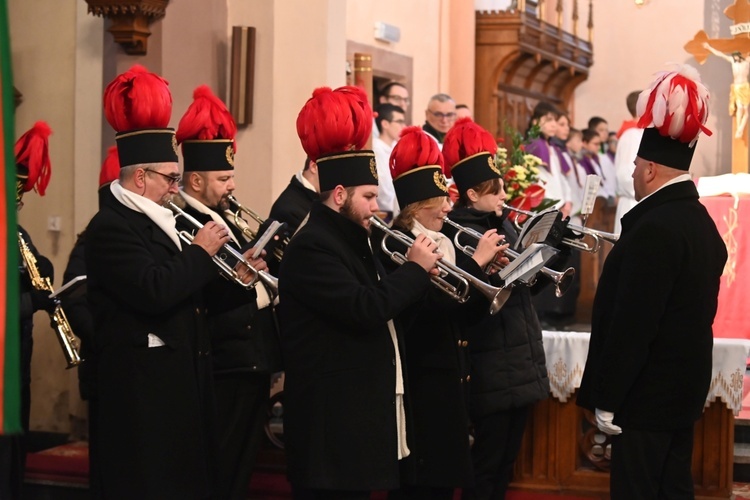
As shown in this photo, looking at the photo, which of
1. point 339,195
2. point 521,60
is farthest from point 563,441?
point 521,60

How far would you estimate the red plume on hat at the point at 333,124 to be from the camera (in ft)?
14.2

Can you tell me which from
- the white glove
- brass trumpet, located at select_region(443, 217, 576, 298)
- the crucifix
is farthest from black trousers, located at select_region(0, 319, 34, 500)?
the crucifix

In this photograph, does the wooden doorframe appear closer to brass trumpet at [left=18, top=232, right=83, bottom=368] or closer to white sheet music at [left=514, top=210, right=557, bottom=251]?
brass trumpet at [left=18, top=232, right=83, bottom=368]

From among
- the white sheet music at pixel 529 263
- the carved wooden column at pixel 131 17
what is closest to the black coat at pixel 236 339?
the white sheet music at pixel 529 263

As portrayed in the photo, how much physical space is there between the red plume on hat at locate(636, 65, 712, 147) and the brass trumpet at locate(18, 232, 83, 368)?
9.18 ft

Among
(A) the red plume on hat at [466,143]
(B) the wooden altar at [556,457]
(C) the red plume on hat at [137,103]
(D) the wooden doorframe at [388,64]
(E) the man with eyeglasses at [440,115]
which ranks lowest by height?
(B) the wooden altar at [556,457]

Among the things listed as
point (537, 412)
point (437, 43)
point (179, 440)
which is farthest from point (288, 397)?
point (437, 43)

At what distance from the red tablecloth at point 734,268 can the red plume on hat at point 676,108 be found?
372cm

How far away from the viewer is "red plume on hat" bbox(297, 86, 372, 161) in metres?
4.34

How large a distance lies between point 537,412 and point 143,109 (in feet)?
7.96

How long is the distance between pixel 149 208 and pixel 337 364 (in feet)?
3.19

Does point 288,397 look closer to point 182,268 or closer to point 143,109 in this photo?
point 182,268

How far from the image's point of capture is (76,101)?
24.3 ft

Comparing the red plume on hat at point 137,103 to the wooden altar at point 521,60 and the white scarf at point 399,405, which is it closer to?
the white scarf at point 399,405
